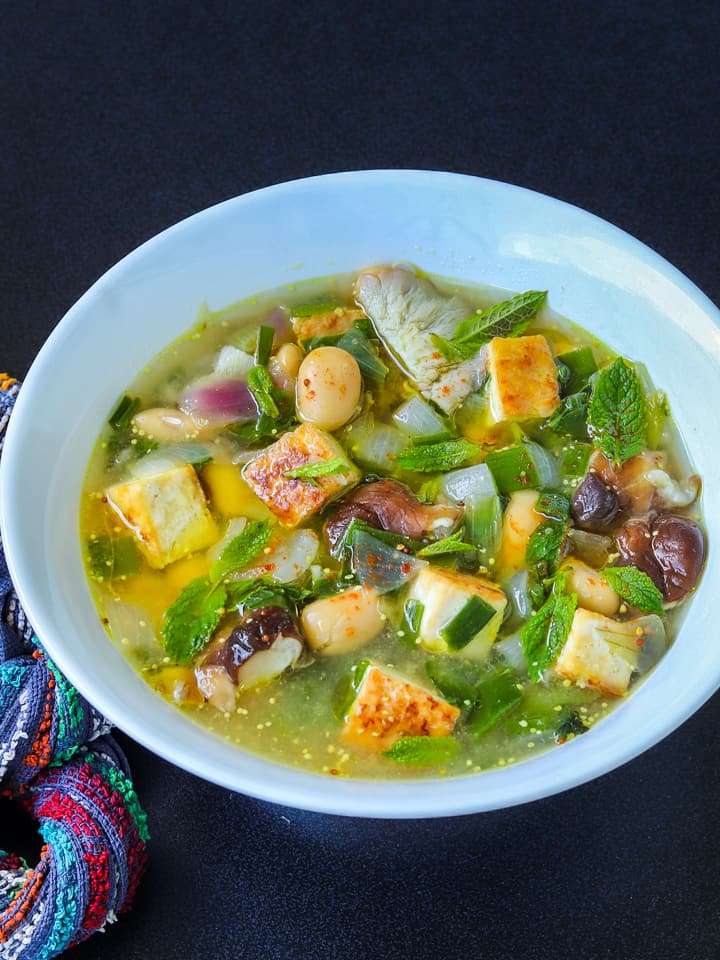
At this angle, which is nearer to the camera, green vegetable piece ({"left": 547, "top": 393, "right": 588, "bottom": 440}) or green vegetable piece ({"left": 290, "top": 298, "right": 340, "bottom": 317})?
green vegetable piece ({"left": 547, "top": 393, "right": 588, "bottom": 440})

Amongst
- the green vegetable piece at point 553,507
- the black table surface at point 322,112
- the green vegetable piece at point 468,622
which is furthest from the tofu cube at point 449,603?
the black table surface at point 322,112

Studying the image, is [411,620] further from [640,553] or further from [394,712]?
[640,553]

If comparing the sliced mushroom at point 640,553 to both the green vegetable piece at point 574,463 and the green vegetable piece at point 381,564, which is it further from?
the green vegetable piece at point 381,564

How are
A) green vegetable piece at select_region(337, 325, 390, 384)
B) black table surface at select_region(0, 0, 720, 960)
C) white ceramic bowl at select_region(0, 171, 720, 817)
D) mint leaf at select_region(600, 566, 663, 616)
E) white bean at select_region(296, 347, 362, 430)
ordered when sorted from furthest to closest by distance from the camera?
black table surface at select_region(0, 0, 720, 960) → green vegetable piece at select_region(337, 325, 390, 384) → white bean at select_region(296, 347, 362, 430) → mint leaf at select_region(600, 566, 663, 616) → white ceramic bowl at select_region(0, 171, 720, 817)

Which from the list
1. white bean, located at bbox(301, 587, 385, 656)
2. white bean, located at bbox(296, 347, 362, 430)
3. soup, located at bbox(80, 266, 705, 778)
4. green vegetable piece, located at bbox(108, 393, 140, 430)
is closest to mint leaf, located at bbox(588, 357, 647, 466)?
soup, located at bbox(80, 266, 705, 778)

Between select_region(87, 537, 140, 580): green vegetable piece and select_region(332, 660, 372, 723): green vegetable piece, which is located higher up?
select_region(87, 537, 140, 580): green vegetable piece

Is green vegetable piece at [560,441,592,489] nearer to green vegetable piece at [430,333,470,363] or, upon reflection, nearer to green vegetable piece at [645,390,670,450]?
green vegetable piece at [645,390,670,450]
